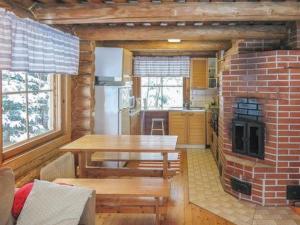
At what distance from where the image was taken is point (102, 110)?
20.2 ft

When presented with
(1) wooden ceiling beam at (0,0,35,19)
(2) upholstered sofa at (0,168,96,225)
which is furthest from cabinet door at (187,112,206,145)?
(2) upholstered sofa at (0,168,96,225)

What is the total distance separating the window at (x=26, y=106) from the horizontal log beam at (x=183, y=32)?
0.88 m

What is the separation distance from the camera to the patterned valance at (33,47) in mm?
3148

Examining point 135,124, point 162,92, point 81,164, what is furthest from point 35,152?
point 162,92

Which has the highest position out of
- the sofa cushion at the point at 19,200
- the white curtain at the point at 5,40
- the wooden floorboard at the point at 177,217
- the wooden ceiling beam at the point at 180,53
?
the wooden ceiling beam at the point at 180,53

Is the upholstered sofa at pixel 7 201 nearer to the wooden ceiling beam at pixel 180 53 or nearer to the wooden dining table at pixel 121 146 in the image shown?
the wooden dining table at pixel 121 146

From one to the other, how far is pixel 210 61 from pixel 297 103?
4.48m

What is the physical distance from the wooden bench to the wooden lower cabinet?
4.55 m

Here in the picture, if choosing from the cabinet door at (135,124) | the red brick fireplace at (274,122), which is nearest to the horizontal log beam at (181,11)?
the red brick fireplace at (274,122)

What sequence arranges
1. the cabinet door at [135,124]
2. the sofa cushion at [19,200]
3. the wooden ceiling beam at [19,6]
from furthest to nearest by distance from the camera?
1. the cabinet door at [135,124]
2. the wooden ceiling beam at [19,6]
3. the sofa cushion at [19,200]

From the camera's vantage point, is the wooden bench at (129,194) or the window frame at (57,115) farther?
the window frame at (57,115)

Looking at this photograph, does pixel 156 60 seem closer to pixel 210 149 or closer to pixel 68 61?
pixel 210 149

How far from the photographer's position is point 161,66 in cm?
902

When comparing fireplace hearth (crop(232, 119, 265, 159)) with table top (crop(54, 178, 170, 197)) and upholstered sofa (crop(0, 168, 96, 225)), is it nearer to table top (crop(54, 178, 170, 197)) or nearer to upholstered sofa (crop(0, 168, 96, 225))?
table top (crop(54, 178, 170, 197))
